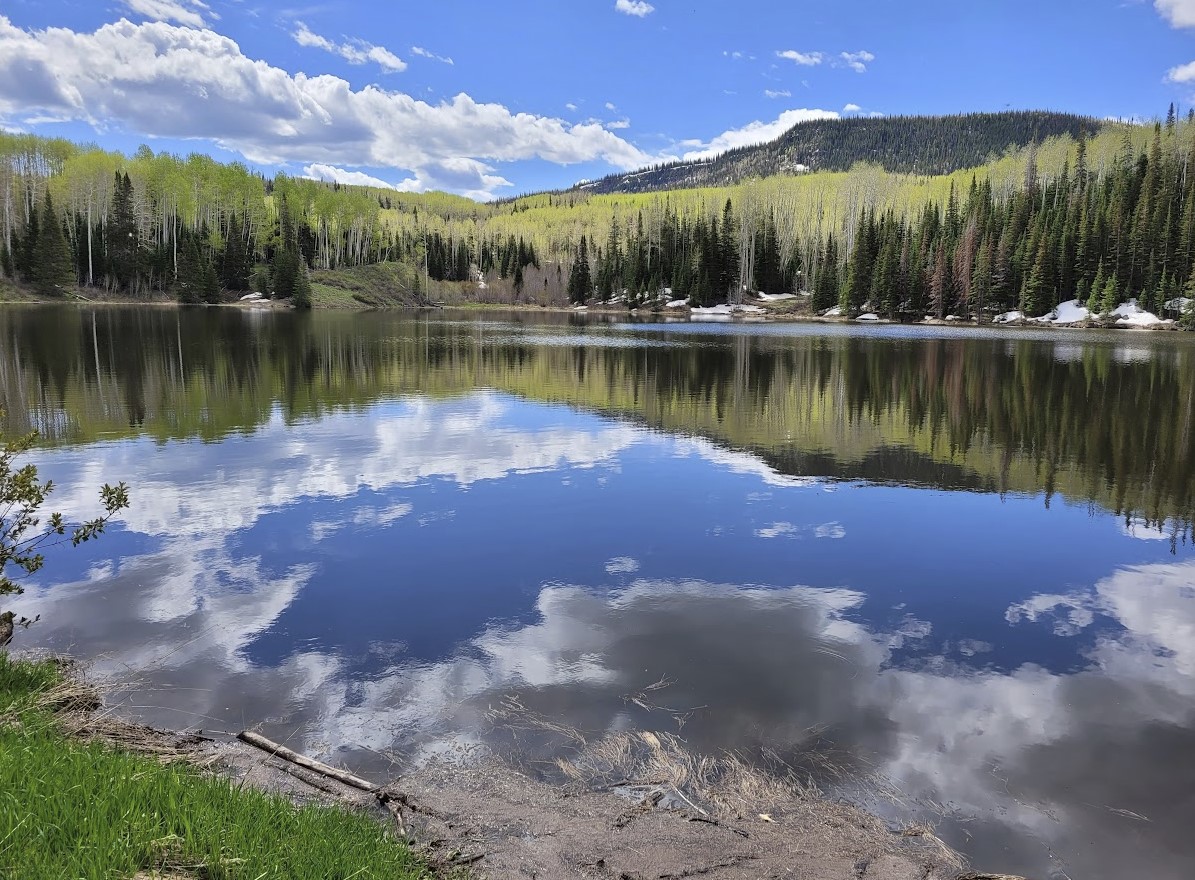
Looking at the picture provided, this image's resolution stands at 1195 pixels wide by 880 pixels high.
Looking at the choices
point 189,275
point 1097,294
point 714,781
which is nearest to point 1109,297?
point 1097,294

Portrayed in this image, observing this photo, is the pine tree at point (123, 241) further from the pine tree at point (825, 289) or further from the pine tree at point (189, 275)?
the pine tree at point (825, 289)

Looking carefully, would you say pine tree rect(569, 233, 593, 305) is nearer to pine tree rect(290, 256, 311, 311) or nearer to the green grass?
pine tree rect(290, 256, 311, 311)

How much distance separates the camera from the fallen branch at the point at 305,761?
18.6ft

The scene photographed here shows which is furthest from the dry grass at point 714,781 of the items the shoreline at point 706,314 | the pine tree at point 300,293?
A: the pine tree at point 300,293

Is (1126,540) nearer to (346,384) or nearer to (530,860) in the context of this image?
(530,860)

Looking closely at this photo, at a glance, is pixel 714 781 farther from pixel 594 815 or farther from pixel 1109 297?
pixel 1109 297

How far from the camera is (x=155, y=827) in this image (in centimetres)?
391

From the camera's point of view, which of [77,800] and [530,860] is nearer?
[77,800]

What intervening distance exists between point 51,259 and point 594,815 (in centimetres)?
10048

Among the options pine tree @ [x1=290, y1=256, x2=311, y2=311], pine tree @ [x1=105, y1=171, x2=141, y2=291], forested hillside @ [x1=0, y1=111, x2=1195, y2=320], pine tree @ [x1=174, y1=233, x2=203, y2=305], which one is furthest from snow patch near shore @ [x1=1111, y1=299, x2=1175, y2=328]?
pine tree @ [x1=105, y1=171, x2=141, y2=291]

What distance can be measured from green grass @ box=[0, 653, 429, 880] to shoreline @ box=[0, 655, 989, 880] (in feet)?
1.39

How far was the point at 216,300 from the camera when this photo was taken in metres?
95.1

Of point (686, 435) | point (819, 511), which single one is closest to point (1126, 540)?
point (819, 511)

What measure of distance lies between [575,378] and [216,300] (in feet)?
257
